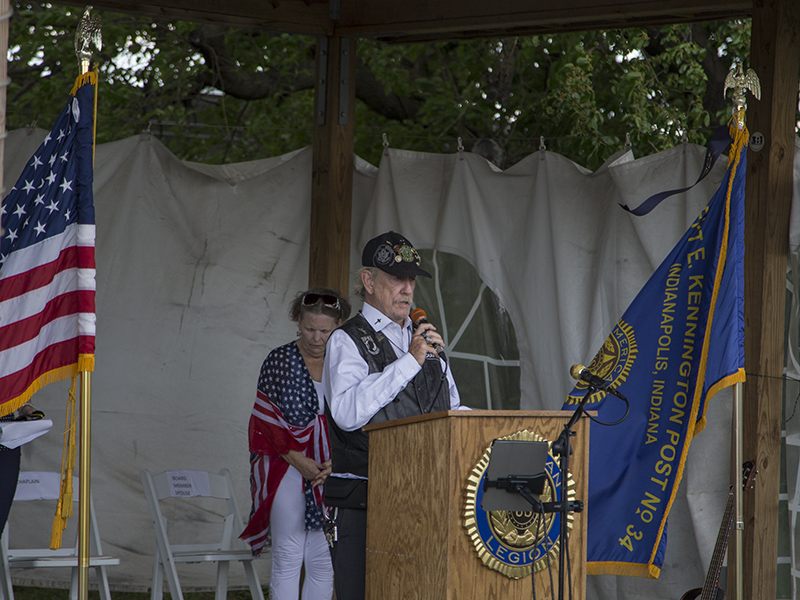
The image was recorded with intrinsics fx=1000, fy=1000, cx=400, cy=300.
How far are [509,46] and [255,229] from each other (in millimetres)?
2715

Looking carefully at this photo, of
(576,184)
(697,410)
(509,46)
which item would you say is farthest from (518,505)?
(509,46)

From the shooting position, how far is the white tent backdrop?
5.57 m

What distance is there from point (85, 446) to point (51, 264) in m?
0.68

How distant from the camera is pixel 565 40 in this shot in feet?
25.0

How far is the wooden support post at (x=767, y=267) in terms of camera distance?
4.54 metres

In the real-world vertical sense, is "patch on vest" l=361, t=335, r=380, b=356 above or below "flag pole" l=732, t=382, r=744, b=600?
above

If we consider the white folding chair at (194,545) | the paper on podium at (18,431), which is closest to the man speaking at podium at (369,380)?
the paper on podium at (18,431)

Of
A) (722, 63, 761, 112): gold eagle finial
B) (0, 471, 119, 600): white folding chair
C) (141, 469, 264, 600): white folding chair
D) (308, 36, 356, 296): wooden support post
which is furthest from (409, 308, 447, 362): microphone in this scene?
(308, 36, 356, 296): wooden support post

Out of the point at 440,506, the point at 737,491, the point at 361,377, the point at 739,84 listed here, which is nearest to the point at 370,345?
the point at 361,377

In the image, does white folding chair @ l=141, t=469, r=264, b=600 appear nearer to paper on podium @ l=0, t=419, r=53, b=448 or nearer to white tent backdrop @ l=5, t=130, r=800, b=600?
white tent backdrop @ l=5, t=130, r=800, b=600

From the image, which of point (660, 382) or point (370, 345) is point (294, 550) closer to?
point (370, 345)

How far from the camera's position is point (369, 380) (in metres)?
3.34

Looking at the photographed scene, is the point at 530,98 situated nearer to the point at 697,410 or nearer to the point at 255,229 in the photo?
the point at 255,229

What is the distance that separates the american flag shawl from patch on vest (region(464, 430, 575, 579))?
2.02 metres
